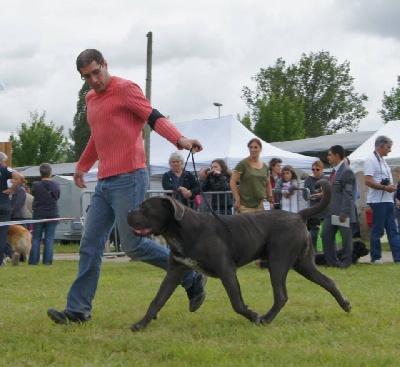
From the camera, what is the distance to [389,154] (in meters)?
19.8

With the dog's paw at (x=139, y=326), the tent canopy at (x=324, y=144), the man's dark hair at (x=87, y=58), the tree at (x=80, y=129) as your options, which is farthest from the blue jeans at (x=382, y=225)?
the tree at (x=80, y=129)

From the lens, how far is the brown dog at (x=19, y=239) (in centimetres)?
1445

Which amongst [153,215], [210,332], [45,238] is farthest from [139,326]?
[45,238]

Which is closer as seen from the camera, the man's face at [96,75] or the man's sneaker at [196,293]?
A: the man's face at [96,75]

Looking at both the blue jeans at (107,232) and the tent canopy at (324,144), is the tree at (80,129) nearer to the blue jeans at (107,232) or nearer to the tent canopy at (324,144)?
the tent canopy at (324,144)

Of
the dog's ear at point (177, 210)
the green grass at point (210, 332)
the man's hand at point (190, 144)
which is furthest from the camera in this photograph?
the dog's ear at point (177, 210)

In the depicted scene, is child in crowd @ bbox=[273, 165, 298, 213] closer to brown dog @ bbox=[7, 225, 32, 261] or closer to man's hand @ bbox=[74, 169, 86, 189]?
brown dog @ bbox=[7, 225, 32, 261]

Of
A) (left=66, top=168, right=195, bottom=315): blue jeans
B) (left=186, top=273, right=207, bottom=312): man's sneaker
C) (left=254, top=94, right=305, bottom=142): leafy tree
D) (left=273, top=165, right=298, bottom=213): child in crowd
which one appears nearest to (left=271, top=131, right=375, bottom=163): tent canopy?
(left=273, top=165, right=298, bottom=213): child in crowd

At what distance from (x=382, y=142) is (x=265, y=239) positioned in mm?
6516

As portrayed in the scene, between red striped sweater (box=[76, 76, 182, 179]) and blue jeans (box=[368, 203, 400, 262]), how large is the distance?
6.97 m

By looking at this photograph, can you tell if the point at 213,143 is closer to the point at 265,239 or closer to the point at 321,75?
the point at 265,239

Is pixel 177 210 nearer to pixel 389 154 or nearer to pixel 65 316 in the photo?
pixel 65 316

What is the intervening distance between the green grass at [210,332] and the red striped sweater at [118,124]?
4.09 ft

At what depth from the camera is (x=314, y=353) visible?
15.6 feet
